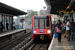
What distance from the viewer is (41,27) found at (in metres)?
13.3

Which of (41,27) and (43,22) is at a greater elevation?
(43,22)

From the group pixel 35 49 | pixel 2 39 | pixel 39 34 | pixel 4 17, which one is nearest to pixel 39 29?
pixel 39 34

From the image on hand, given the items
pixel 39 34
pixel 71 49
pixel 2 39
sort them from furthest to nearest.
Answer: pixel 2 39 < pixel 39 34 < pixel 71 49

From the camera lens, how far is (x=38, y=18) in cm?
1330

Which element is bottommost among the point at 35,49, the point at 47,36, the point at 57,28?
the point at 35,49

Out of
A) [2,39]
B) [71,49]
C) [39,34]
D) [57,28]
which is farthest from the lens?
[2,39]

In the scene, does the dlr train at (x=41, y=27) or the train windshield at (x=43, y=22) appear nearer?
the dlr train at (x=41, y=27)

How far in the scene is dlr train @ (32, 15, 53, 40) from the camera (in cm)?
1301

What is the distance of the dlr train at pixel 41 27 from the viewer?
13.0 meters

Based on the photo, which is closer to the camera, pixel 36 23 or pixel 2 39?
pixel 36 23

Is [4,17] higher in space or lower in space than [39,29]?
higher

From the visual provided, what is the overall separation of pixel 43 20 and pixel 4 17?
9.95 meters

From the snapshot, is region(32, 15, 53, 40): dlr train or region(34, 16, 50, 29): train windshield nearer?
region(32, 15, 53, 40): dlr train

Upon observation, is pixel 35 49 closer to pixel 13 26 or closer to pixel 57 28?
pixel 57 28
